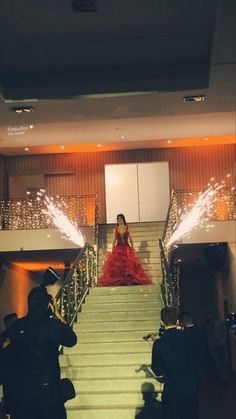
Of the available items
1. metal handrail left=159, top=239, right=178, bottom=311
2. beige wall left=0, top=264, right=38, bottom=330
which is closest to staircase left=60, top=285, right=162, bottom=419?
metal handrail left=159, top=239, right=178, bottom=311

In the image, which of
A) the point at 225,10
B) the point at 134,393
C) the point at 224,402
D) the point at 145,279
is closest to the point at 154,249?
the point at 145,279

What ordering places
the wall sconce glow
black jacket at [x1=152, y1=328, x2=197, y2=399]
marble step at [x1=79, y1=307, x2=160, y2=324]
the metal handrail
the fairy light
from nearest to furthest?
black jacket at [x1=152, y1=328, x2=197, y2=399] < the metal handrail < marble step at [x1=79, y1=307, x2=160, y2=324] < the wall sconce glow < the fairy light

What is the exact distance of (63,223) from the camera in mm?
14367

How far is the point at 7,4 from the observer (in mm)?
6812

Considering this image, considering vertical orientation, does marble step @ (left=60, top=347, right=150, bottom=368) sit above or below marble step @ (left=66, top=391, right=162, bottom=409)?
above

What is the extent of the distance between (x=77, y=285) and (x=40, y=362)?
21.7ft

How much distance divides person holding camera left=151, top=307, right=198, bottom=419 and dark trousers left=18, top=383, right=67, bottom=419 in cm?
100

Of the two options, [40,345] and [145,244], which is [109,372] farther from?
[145,244]

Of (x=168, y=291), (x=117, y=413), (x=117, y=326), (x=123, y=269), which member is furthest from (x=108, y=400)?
(x=123, y=269)

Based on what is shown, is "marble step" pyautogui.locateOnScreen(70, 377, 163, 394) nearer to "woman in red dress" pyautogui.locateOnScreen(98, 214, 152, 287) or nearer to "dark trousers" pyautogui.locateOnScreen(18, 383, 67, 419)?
"dark trousers" pyautogui.locateOnScreen(18, 383, 67, 419)

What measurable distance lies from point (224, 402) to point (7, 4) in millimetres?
6845

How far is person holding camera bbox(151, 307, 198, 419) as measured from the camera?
15.4ft

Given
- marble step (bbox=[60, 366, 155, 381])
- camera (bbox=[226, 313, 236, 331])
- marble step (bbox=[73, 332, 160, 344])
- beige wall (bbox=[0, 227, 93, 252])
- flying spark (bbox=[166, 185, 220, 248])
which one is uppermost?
flying spark (bbox=[166, 185, 220, 248])

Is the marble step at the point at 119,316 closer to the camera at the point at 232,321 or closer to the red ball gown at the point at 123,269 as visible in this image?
the red ball gown at the point at 123,269
